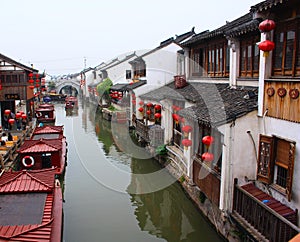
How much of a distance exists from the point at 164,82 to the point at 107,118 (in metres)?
18.1

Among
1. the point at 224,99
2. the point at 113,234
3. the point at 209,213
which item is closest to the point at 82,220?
the point at 113,234

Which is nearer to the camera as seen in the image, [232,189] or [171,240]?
[232,189]

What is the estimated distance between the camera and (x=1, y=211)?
931cm

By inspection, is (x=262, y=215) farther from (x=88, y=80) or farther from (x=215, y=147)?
(x=88, y=80)

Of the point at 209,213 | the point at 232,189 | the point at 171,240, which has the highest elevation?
the point at 232,189

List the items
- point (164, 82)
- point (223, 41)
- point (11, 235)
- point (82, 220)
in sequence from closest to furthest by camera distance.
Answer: point (11, 235), point (82, 220), point (223, 41), point (164, 82)

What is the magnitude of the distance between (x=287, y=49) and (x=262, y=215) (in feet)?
15.0

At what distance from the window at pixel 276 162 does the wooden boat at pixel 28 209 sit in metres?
6.28

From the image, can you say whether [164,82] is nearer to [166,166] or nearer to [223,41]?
[166,166]

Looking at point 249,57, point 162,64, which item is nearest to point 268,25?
point 249,57

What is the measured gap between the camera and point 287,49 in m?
8.67

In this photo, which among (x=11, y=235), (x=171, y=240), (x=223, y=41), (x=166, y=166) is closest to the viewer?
→ (x=11, y=235)

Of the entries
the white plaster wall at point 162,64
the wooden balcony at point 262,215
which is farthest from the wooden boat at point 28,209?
the white plaster wall at point 162,64

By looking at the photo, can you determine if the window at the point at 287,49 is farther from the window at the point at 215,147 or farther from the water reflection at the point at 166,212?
the water reflection at the point at 166,212
